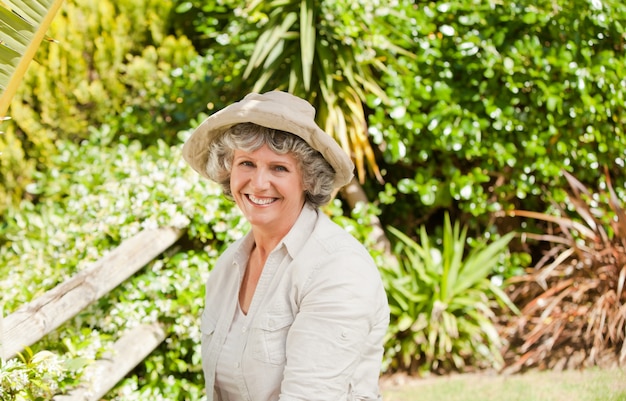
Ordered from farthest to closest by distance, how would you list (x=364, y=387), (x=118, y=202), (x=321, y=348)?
1. (x=118, y=202)
2. (x=364, y=387)
3. (x=321, y=348)

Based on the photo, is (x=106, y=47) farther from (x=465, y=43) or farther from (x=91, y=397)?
(x=91, y=397)

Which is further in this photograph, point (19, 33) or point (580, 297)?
point (580, 297)

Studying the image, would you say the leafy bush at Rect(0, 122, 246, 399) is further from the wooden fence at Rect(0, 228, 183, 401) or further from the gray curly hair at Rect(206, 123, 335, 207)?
the gray curly hair at Rect(206, 123, 335, 207)

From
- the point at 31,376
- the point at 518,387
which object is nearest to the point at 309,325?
→ the point at 31,376

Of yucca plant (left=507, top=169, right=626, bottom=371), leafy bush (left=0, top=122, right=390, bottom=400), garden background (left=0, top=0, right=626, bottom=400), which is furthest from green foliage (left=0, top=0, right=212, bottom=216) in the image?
yucca plant (left=507, top=169, right=626, bottom=371)

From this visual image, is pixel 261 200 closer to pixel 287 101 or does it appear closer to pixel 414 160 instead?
pixel 287 101

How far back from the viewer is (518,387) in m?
4.01

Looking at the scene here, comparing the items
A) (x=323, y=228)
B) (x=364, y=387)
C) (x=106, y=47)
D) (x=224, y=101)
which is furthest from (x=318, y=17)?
(x=364, y=387)

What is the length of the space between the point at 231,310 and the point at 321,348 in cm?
48

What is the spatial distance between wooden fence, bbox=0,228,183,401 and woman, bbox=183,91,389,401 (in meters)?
0.72

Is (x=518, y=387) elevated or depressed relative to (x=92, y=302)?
elevated

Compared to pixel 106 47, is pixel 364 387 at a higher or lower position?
lower

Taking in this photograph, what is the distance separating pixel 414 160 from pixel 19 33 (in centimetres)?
357

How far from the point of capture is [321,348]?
2096 millimetres
